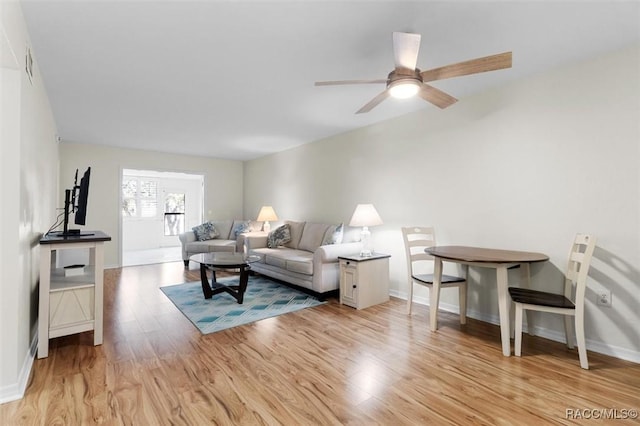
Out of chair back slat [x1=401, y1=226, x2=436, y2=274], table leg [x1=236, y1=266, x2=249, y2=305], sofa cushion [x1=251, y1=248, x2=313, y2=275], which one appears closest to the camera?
chair back slat [x1=401, y1=226, x2=436, y2=274]

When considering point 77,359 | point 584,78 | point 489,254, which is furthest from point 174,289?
point 584,78

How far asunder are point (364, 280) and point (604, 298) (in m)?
2.09

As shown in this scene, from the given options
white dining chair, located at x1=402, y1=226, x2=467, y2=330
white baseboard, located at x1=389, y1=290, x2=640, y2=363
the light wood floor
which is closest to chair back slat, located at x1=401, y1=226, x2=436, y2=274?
white dining chair, located at x1=402, y1=226, x2=467, y2=330

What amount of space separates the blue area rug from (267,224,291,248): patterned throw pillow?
78cm

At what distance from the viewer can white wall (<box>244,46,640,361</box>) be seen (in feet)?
7.52

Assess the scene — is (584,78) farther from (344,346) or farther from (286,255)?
(286,255)

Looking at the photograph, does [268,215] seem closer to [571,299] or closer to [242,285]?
[242,285]

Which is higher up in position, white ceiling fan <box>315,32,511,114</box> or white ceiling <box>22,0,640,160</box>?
white ceiling <box>22,0,640,160</box>

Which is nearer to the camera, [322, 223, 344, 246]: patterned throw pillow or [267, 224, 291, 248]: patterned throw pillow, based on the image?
[322, 223, 344, 246]: patterned throw pillow

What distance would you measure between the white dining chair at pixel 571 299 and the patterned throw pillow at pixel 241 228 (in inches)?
193

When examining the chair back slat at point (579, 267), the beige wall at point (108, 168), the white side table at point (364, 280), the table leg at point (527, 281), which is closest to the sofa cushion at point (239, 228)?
the beige wall at point (108, 168)

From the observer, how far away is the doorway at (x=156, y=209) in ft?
28.5

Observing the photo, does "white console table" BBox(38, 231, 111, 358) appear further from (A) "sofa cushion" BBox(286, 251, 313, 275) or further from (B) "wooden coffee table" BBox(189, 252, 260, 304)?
(A) "sofa cushion" BBox(286, 251, 313, 275)

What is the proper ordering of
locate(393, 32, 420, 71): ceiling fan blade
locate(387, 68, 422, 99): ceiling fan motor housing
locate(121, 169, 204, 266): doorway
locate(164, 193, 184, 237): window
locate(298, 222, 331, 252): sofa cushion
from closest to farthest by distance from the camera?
locate(393, 32, 420, 71): ceiling fan blade, locate(387, 68, 422, 99): ceiling fan motor housing, locate(298, 222, 331, 252): sofa cushion, locate(121, 169, 204, 266): doorway, locate(164, 193, 184, 237): window
